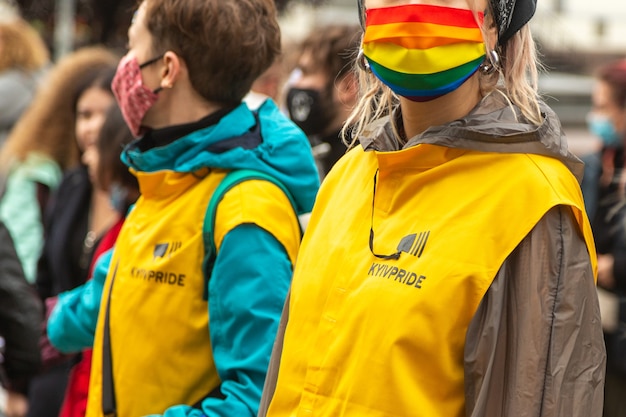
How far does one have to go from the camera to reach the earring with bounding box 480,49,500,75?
2.23m

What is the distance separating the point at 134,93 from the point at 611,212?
3.22 meters

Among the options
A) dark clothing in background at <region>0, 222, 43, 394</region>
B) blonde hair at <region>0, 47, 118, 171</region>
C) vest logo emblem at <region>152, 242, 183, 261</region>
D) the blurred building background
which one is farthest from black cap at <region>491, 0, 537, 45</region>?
the blurred building background

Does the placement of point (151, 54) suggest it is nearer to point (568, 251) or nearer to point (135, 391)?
point (135, 391)

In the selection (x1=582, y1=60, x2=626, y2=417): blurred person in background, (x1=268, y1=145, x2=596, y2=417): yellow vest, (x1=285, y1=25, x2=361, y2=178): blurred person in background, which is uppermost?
(x1=268, y1=145, x2=596, y2=417): yellow vest

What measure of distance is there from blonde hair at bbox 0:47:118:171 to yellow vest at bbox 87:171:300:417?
2.93 meters

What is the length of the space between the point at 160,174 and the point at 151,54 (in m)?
0.36

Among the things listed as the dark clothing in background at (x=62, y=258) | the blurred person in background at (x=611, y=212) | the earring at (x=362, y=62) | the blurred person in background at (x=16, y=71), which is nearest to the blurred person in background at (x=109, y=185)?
the dark clothing in background at (x=62, y=258)

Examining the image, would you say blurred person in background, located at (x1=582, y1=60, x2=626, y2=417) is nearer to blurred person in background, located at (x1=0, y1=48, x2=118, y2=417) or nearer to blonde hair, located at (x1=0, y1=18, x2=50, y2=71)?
blurred person in background, located at (x1=0, y1=48, x2=118, y2=417)

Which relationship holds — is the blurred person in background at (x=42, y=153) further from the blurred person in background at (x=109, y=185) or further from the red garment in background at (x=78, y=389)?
the red garment in background at (x=78, y=389)

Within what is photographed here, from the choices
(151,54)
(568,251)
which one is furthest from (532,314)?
(151,54)

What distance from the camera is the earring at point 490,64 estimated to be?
7.30 feet

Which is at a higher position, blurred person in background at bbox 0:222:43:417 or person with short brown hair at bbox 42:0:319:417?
person with short brown hair at bbox 42:0:319:417

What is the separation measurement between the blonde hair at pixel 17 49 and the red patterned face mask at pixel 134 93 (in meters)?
5.08

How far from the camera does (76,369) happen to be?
12.8 ft
